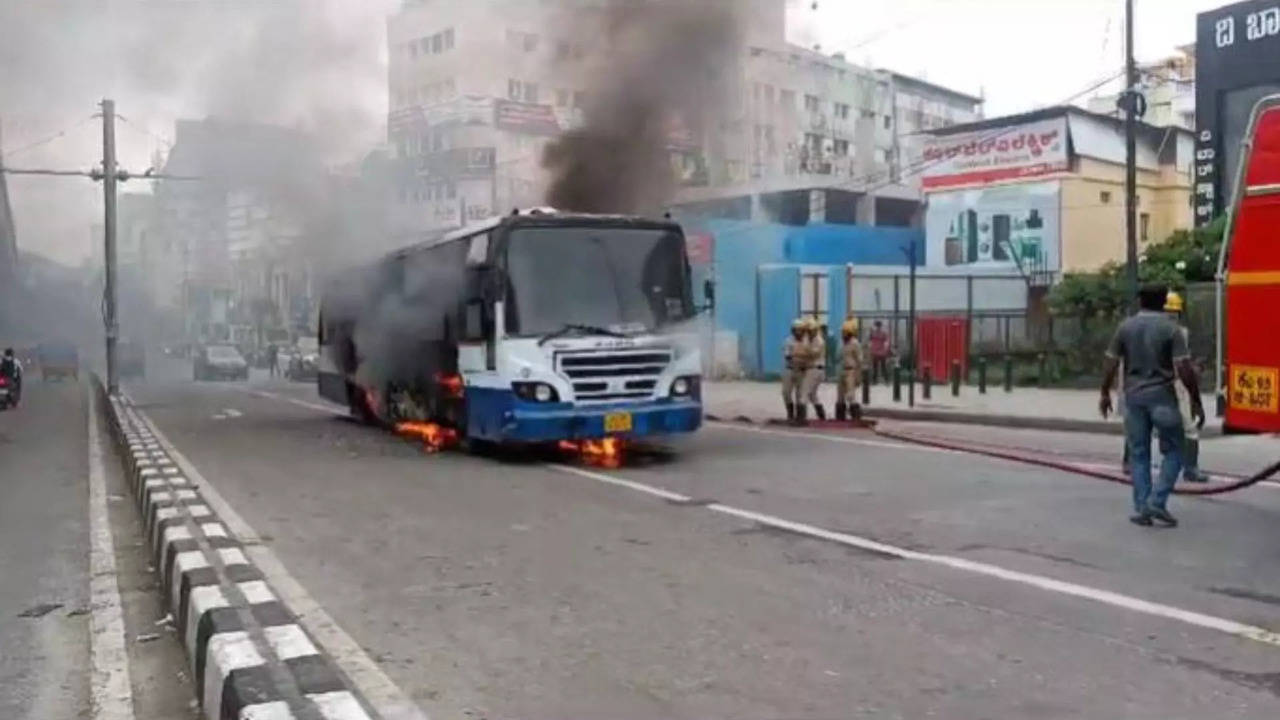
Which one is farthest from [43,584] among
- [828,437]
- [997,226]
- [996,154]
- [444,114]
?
[996,154]

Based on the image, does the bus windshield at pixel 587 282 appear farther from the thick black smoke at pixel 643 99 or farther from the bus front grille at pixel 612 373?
the thick black smoke at pixel 643 99

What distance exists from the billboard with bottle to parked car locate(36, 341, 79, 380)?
34.5 metres

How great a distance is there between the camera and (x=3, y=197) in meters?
38.4

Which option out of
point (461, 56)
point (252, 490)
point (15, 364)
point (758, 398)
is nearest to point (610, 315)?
point (252, 490)

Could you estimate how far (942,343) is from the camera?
89.5 ft

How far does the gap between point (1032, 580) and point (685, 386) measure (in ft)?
21.1

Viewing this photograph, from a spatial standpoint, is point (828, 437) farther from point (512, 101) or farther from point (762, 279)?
point (762, 279)

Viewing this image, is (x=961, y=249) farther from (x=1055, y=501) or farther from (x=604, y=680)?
(x=604, y=680)

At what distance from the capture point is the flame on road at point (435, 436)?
48.1ft

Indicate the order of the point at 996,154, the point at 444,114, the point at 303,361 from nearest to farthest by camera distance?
the point at 444,114 < the point at 996,154 < the point at 303,361

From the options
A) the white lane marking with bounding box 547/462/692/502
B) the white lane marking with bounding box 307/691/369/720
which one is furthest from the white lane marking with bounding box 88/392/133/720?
the white lane marking with bounding box 547/462/692/502

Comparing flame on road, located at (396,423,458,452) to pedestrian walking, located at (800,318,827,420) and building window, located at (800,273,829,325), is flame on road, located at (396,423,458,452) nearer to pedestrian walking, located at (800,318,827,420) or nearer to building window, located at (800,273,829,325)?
pedestrian walking, located at (800,318,827,420)

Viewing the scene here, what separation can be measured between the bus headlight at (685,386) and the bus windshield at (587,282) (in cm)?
58

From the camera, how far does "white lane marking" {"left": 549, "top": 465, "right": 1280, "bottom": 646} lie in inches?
209
